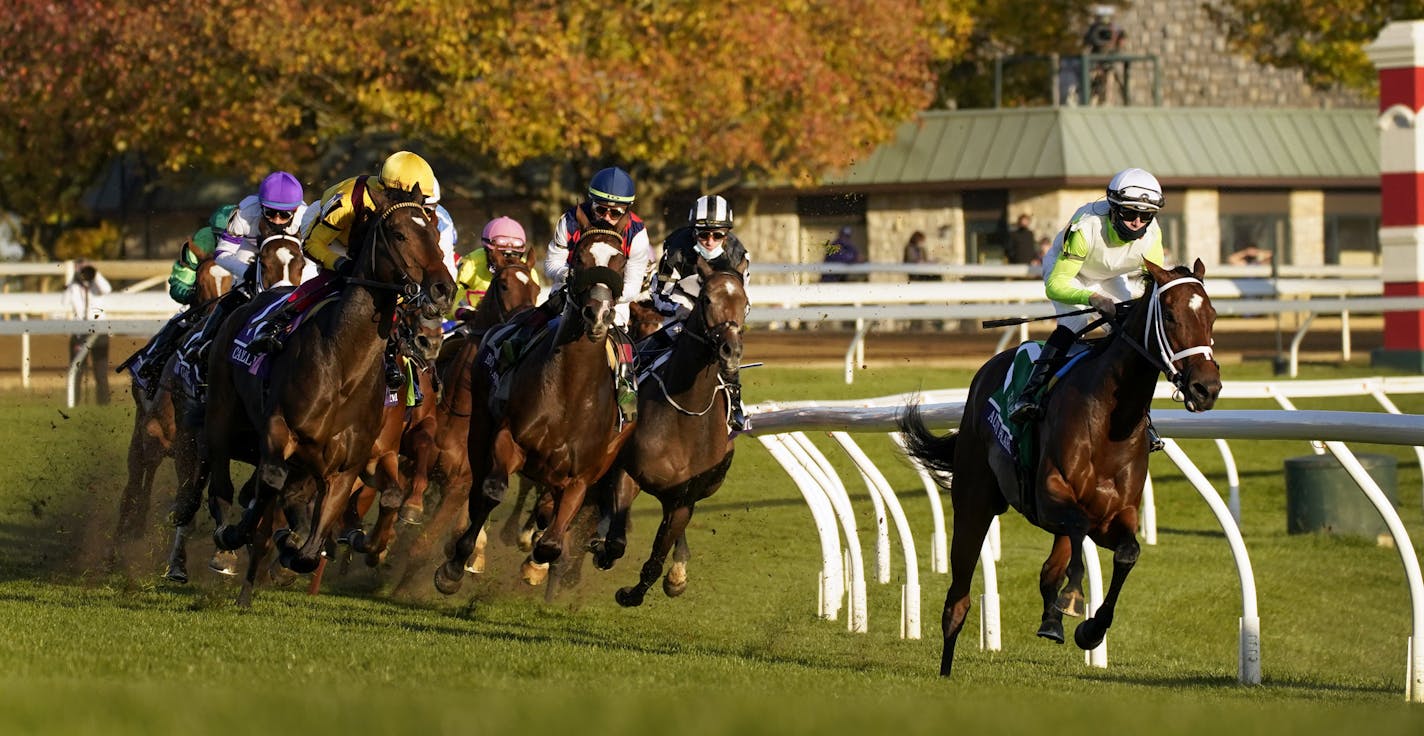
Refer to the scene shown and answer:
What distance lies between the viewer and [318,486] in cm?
940

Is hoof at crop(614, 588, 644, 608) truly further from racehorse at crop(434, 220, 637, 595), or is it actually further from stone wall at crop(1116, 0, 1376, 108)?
stone wall at crop(1116, 0, 1376, 108)

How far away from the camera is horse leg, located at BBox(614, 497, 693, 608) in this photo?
32.3ft

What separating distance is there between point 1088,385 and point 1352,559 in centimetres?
491

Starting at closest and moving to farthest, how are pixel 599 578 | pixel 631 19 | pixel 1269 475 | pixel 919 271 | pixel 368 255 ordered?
pixel 368 255
pixel 599 578
pixel 1269 475
pixel 919 271
pixel 631 19

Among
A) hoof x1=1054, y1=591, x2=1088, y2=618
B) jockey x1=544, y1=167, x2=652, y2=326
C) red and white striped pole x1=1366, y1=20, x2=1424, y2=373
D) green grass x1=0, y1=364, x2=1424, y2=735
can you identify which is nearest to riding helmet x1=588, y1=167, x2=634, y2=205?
jockey x1=544, y1=167, x2=652, y2=326

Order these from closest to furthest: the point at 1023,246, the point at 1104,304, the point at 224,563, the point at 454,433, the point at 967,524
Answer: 1. the point at 1104,304
2. the point at 967,524
3. the point at 224,563
4. the point at 454,433
5. the point at 1023,246

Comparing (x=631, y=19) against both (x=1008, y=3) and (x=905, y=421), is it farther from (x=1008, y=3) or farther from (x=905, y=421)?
(x=905, y=421)

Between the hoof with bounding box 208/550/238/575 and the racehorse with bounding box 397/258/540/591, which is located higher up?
the racehorse with bounding box 397/258/540/591

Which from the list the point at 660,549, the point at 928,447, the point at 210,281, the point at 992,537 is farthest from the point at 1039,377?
the point at 210,281

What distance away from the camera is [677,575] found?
10.4m

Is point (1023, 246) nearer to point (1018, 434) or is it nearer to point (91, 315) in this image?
point (91, 315)

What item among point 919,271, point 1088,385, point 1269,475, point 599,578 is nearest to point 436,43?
point 919,271

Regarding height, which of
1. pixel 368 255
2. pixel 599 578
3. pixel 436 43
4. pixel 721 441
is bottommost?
pixel 599 578

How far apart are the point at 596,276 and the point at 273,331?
141cm
